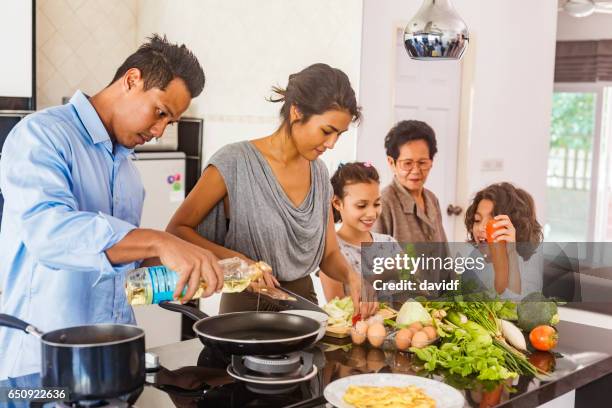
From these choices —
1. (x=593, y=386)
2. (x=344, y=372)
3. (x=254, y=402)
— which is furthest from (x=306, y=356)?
(x=593, y=386)

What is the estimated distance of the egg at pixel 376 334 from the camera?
1906 millimetres

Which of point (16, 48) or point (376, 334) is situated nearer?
point (376, 334)

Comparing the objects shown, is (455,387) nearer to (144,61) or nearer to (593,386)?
(593,386)

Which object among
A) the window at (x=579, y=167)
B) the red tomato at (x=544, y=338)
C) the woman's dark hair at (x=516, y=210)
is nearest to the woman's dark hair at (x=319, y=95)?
the red tomato at (x=544, y=338)

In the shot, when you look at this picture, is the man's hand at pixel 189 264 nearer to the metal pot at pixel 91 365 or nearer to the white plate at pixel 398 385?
the metal pot at pixel 91 365

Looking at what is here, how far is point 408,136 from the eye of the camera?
4066 mm

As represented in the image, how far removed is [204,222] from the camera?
94.9 inches

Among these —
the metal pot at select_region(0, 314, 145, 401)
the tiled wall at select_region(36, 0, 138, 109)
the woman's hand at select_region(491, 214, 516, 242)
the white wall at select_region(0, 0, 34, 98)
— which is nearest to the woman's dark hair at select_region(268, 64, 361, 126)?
the metal pot at select_region(0, 314, 145, 401)

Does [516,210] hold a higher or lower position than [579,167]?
lower

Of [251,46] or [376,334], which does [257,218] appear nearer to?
[376,334]

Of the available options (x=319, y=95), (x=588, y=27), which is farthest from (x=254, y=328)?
(x=588, y=27)

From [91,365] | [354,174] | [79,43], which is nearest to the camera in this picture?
[91,365]

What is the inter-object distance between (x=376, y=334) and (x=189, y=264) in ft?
2.12

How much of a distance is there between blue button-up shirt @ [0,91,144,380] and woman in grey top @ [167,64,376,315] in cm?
43
